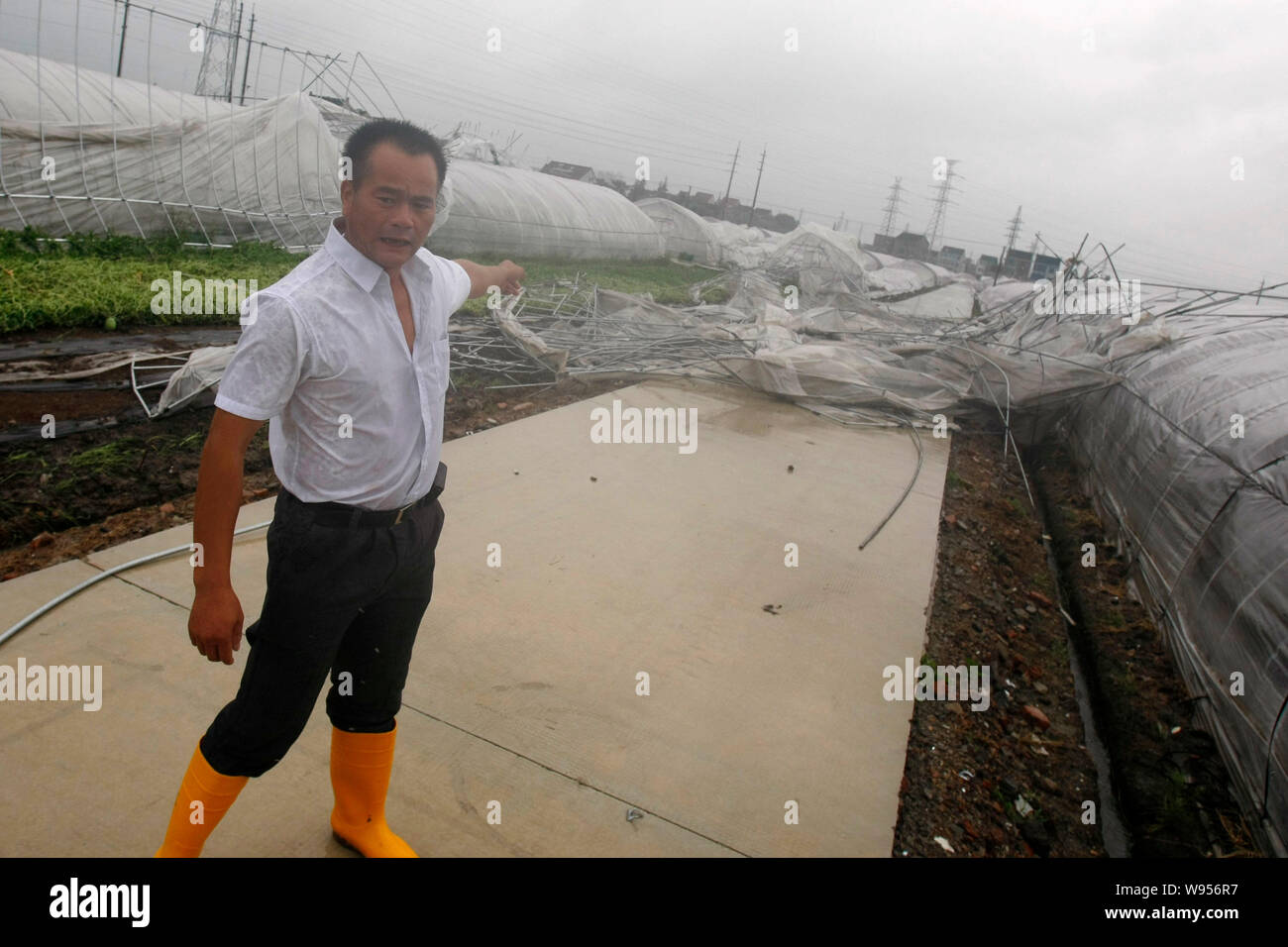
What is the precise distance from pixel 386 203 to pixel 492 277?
0.75 m

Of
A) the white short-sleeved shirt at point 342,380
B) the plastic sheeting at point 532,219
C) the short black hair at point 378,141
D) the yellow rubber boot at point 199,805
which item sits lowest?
the yellow rubber boot at point 199,805

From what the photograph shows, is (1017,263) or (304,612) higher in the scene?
(1017,263)

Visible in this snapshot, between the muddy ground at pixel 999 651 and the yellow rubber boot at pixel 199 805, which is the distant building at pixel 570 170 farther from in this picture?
the yellow rubber boot at pixel 199 805

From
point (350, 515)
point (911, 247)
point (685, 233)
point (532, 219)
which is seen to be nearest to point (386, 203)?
point (350, 515)

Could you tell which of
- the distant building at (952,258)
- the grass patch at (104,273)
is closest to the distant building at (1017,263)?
the distant building at (952,258)

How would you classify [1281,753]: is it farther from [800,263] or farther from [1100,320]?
[800,263]

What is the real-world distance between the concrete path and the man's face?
1.56m

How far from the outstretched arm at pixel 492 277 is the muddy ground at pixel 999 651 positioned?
83.7 inches

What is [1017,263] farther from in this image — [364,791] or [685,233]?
[364,791]

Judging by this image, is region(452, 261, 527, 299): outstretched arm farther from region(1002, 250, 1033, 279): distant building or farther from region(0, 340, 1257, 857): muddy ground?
region(1002, 250, 1033, 279): distant building

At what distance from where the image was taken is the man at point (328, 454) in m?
1.55

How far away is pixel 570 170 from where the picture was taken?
29484 mm
